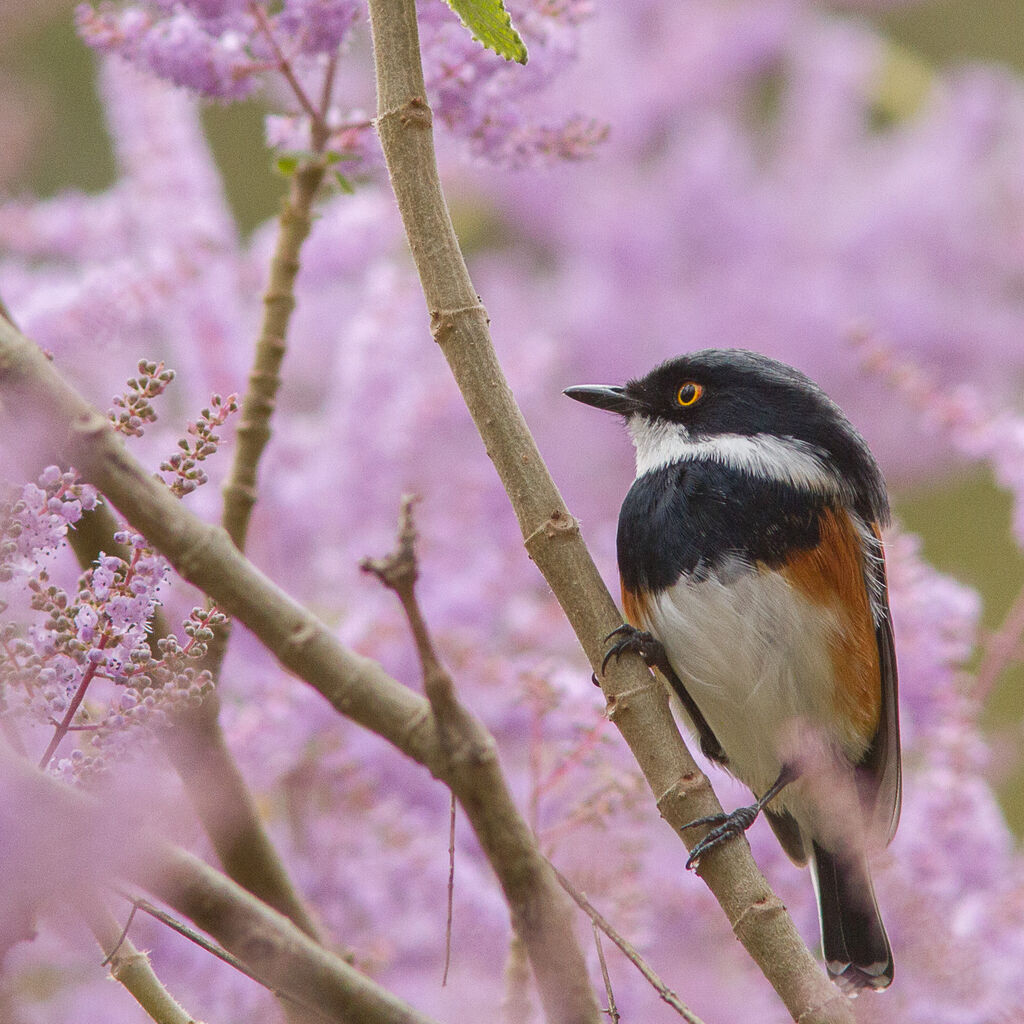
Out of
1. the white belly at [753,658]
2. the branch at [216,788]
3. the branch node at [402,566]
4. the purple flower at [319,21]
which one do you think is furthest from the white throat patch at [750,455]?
the branch node at [402,566]

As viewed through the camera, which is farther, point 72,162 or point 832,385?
point 72,162

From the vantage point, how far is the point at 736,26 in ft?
16.3

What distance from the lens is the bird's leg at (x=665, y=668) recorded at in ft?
4.40

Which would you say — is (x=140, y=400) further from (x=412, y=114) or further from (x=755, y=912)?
(x=755, y=912)

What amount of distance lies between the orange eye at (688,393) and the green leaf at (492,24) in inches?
38.1

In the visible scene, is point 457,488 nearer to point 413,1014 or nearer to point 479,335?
point 479,335

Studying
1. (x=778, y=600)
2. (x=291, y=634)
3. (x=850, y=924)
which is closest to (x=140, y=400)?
(x=291, y=634)

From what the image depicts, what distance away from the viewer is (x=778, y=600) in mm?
1806

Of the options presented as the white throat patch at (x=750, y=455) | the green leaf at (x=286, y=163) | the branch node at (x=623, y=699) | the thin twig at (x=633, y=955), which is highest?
the green leaf at (x=286, y=163)

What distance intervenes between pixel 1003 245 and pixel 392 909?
3384mm

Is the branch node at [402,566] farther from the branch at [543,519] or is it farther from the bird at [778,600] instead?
the bird at [778,600]

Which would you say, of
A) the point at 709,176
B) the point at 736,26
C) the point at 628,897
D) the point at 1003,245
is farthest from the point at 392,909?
the point at 736,26

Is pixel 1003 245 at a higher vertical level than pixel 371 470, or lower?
higher

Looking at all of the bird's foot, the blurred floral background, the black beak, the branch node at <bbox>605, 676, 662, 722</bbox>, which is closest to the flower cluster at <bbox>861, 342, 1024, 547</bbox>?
the blurred floral background
